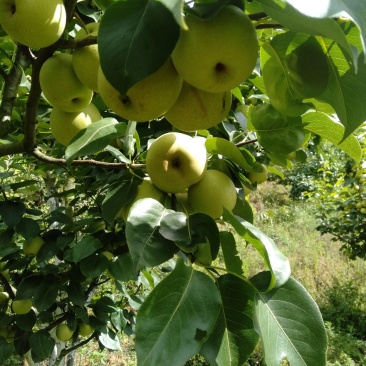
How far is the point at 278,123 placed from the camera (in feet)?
2.63

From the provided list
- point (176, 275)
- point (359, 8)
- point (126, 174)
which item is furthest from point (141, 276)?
point (359, 8)

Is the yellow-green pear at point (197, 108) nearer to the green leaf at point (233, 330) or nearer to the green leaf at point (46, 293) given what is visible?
the green leaf at point (233, 330)

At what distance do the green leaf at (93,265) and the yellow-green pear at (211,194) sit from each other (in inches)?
26.0

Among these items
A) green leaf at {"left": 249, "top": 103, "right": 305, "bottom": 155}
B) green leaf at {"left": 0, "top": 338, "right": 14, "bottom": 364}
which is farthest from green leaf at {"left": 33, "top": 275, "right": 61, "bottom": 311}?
green leaf at {"left": 249, "top": 103, "right": 305, "bottom": 155}

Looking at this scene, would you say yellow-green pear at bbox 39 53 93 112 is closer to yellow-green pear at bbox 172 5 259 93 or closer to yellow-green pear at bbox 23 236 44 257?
yellow-green pear at bbox 172 5 259 93

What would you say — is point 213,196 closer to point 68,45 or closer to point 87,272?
point 68,45

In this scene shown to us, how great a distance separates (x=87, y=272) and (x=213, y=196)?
733mm

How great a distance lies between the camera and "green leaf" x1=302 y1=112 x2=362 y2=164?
0.74m

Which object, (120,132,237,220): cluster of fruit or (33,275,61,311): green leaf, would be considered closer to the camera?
(120,132,237,220): cluster of fruit

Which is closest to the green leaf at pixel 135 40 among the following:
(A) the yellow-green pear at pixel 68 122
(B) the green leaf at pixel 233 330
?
(B) the green leaf at pixel 233 330

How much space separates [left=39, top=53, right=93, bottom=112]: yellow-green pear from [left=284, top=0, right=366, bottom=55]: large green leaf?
1.52 ft

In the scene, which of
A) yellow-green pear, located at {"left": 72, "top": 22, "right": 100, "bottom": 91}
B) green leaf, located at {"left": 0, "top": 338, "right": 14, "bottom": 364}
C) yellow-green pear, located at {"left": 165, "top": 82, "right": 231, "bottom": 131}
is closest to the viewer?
yellow-green pear, located at {"left": 165, "top": 82, "right": 231, "bottom": 131}

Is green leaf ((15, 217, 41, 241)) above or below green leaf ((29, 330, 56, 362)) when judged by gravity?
above

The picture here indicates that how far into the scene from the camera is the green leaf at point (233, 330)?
0.58 metres
